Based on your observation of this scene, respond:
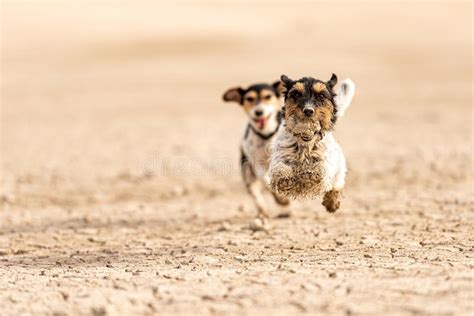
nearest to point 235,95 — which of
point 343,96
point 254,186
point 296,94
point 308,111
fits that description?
point 254,186

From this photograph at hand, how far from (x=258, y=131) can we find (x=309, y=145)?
194 centimetres

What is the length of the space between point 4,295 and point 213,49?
25400 millimetres

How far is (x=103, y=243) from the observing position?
7418 mm

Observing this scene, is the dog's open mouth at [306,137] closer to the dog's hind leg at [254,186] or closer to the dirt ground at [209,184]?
the dirt ground at [209,184]

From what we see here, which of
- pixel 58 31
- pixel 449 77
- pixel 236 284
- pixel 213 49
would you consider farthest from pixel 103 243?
pixel 58 31

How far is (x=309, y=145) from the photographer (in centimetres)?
615

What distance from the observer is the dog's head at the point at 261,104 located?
7926 millimetres

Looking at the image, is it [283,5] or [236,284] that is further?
[283,5]

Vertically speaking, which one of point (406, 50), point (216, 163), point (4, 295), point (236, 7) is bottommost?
point (4, 295)

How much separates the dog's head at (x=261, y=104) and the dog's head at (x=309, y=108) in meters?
1.87

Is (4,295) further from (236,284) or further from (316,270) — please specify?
(316,270)

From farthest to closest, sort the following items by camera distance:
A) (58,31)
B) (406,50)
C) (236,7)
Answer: (236,7) → (58,31) → (406,50)

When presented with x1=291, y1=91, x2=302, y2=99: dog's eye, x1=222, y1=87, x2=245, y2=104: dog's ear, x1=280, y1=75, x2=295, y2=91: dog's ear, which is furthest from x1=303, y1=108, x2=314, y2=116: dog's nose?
x1=222, y1=87, x2=245, y2=104: dog's ear

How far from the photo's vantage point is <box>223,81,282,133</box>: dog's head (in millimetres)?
7926
